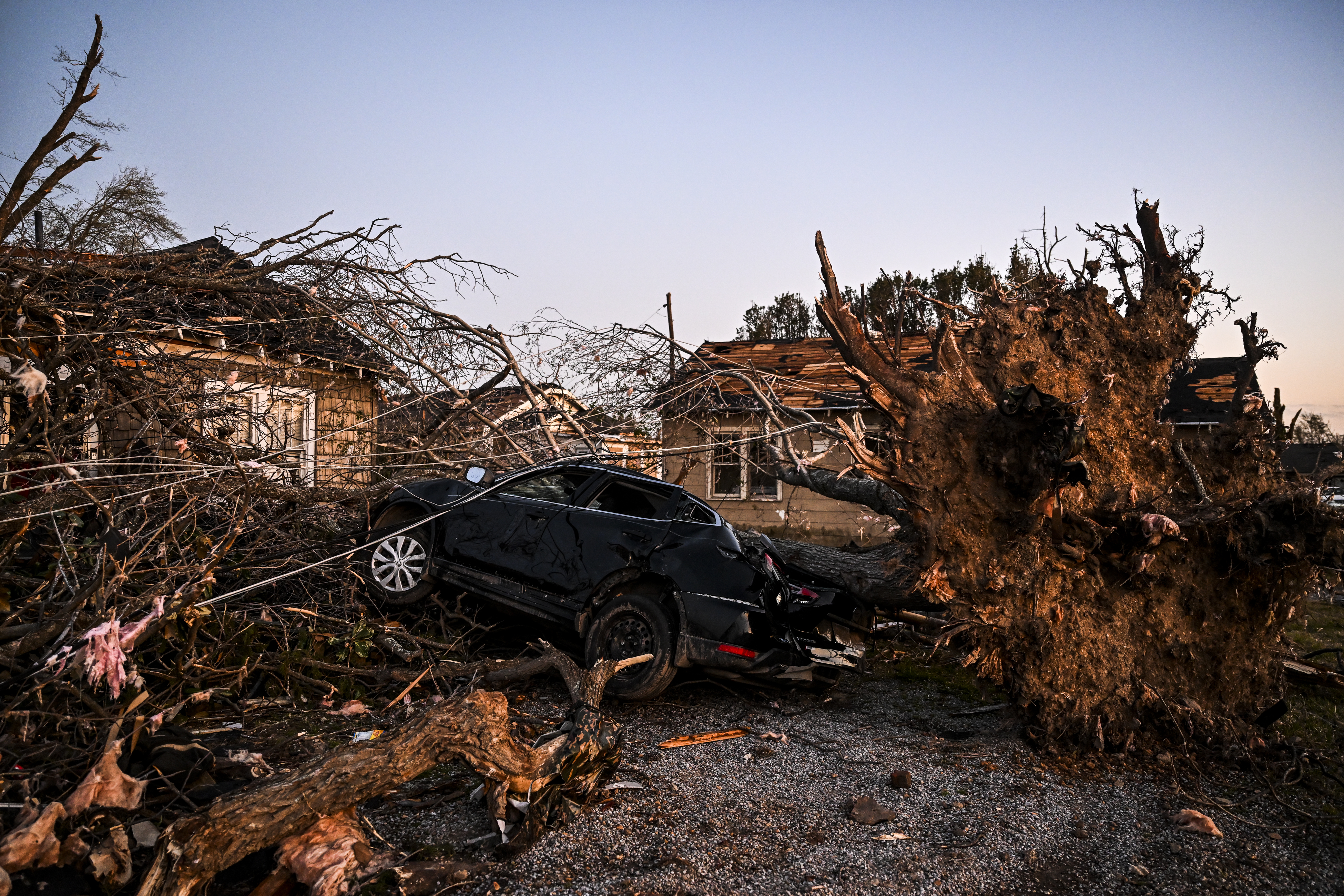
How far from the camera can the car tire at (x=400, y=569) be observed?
6566mm

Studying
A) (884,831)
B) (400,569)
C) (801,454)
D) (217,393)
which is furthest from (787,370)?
(884,831)

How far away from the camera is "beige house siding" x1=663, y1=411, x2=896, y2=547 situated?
47.0 ft

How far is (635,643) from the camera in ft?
19.1

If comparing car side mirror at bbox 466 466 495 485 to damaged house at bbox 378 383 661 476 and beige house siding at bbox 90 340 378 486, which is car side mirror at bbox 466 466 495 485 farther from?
beige house siding at bbox 90 340 378 486

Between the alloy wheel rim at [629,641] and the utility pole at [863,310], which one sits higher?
the utility pole at [863,310]

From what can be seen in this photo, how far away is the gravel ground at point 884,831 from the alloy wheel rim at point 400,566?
1713 millimetres

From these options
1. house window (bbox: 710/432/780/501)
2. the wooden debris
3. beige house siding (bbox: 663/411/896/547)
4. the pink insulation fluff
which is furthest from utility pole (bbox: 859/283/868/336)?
house window (bbox: 710/432/780/501)

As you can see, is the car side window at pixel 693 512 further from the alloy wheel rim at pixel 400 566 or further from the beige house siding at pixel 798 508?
the beige house siding at pixel 798 508

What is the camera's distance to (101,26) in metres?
5.38

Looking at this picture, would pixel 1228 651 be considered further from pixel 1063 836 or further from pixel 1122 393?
pixel 1063 836

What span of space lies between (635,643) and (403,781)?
8.29ft

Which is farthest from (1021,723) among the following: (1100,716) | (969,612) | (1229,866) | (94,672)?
(94,672)

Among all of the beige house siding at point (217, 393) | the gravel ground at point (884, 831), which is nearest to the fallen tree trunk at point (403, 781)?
the gravel ground at point (884, 831)

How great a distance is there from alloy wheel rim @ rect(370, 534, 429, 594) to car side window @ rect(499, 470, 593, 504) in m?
0.86
